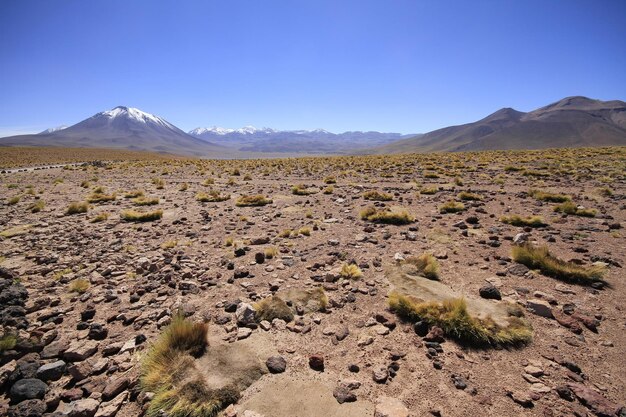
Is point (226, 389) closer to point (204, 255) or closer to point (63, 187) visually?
point (204, 255)

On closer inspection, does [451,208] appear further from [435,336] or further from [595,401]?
[595,401]

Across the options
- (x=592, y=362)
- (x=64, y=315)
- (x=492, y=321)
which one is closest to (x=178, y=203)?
(x=64, y=315)

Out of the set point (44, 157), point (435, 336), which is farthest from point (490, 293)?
point (44, 157)

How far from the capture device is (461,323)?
4.69 m

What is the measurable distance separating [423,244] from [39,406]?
27.0 ft

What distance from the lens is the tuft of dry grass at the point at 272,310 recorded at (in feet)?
17.1

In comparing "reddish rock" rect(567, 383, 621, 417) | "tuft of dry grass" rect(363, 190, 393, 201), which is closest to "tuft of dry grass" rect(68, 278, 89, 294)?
"reddish rock" rect(567, 383, 621, 417)

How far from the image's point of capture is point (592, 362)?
414 cm

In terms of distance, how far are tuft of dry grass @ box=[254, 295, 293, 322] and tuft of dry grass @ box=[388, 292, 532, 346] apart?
6.19 ft

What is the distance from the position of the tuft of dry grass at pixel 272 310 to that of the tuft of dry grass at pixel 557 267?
5.58 m

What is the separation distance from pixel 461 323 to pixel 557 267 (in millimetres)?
3382

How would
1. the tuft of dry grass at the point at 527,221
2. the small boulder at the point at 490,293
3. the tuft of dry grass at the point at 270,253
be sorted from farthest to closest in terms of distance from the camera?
1. the tuft of dry grass at the point at 527,221
2. the tuft of dry grass at the point at 270,253
3. the small boulder at the point at 490,293

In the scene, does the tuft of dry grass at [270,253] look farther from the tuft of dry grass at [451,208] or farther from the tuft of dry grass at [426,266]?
the tuft of dry grass at [451,208]

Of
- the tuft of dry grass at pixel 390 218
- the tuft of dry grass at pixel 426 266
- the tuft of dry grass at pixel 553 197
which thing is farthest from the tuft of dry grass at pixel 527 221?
the tuft of dry grass at pixel 426 266
